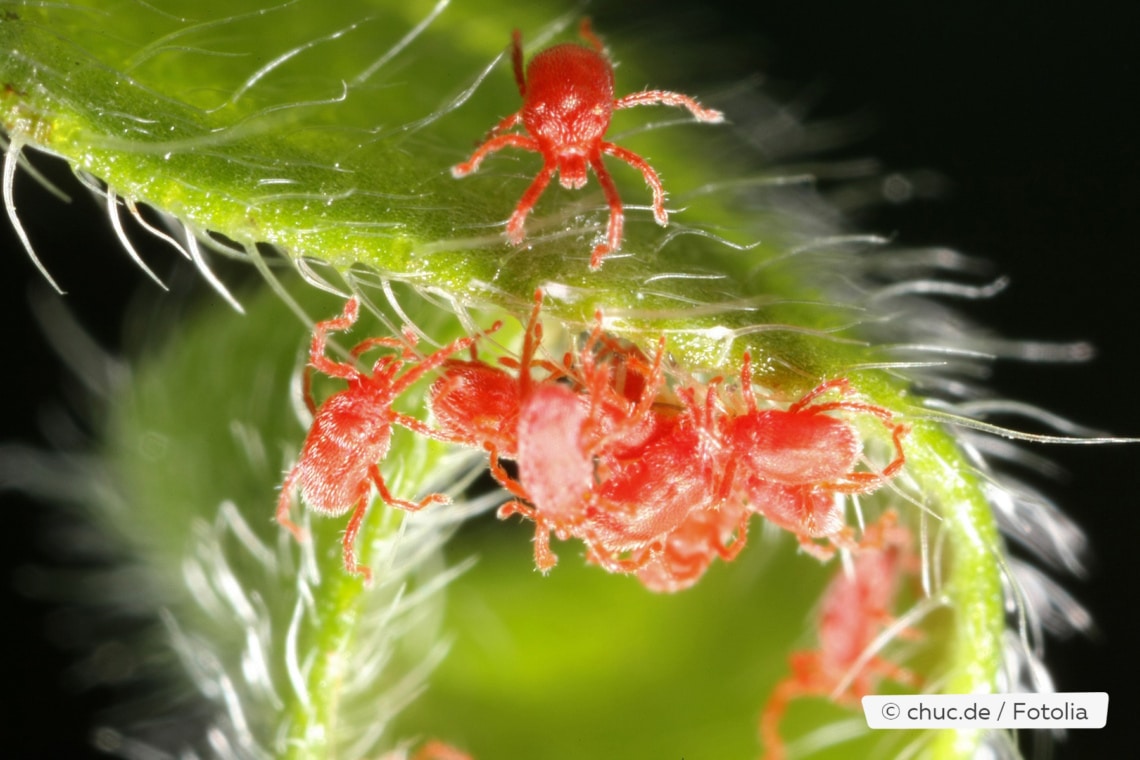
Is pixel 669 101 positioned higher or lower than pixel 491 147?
higher

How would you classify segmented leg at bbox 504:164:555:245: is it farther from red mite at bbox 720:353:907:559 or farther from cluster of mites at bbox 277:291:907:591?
red mite at bbox 720:353:907:559

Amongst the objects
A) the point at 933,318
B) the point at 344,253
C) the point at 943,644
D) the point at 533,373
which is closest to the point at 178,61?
the point at 344,253

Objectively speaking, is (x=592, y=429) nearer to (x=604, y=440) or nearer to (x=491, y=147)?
(x=604, y=440)

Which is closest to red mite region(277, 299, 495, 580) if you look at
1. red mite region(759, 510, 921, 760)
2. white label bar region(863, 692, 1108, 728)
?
white label bar region(863, 692, 1108, 728)

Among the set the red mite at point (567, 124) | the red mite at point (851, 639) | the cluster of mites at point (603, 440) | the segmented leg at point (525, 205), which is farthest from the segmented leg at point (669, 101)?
the red mite at point (851, 639)

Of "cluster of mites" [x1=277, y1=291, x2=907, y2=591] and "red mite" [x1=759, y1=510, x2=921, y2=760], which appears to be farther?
"red mite" [x1=759, y1=510, x2=921, y2=760]

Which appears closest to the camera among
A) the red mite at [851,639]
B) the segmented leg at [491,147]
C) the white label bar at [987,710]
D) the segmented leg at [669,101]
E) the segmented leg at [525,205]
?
the segmented leg at [525,205]

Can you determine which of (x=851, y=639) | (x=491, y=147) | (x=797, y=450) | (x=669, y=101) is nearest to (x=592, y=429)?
(x=797, y=450)

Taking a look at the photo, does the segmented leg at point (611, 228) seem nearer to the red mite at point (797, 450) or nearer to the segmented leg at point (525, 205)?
the segmented leg at point (525, 205)
